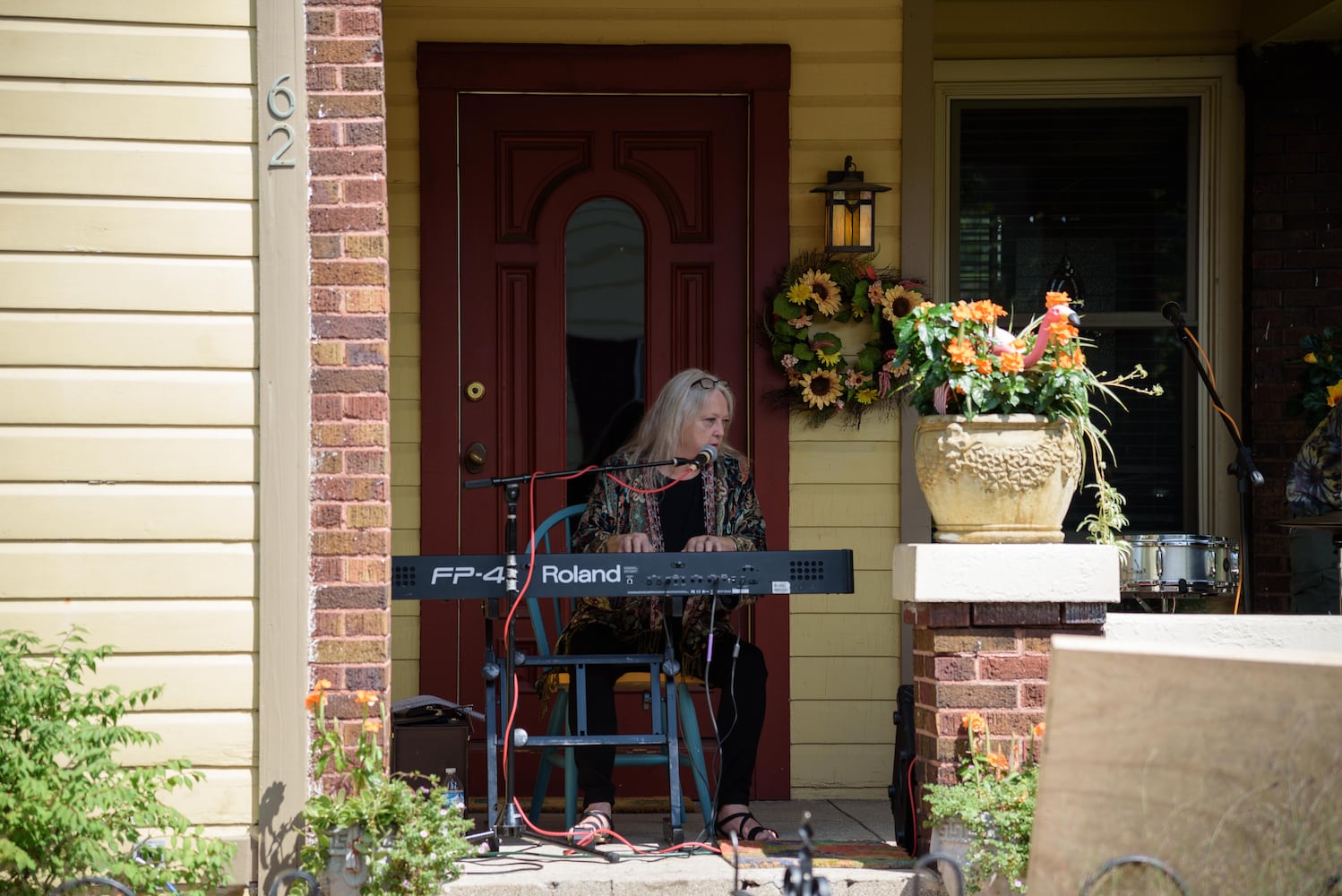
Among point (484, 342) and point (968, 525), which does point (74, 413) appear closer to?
point (484, 342)

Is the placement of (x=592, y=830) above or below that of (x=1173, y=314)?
below

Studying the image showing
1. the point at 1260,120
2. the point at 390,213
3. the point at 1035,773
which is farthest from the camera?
the point at 1260,120

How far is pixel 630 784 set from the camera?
495 centimetres

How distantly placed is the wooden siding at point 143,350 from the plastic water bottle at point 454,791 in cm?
45

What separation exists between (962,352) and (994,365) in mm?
88

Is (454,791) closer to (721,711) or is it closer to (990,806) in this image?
(721,711)

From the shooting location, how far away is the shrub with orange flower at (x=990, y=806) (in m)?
3.15

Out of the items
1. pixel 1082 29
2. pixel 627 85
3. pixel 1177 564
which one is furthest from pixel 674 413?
pixel 1082 29

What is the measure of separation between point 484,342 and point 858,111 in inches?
60.6

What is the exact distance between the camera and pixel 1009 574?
340cm

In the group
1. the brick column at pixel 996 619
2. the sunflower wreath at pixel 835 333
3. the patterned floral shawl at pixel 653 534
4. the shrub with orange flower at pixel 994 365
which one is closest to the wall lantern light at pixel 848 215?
the sunflower wreath at pixel 835 333


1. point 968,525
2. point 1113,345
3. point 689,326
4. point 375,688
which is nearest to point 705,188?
point 689,326

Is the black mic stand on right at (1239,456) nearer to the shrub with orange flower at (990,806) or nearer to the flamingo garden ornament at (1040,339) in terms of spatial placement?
the flamingo garden ornament at (1040,339)

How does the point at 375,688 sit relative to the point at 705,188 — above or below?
below
